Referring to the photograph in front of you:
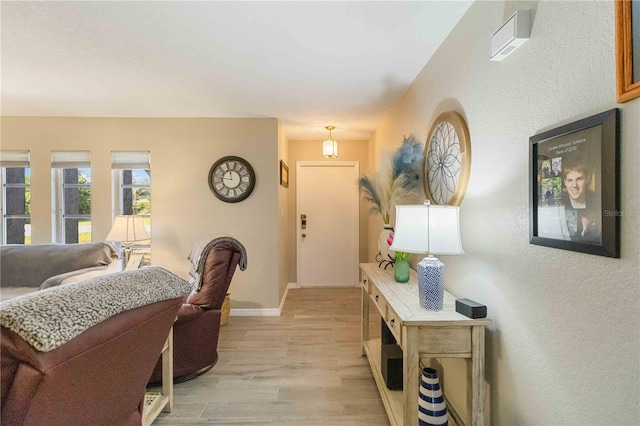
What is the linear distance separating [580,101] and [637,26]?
8.5 inches

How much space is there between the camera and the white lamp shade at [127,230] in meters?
2.92

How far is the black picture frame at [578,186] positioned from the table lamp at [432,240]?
0.33m

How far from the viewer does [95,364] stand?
0.97 m

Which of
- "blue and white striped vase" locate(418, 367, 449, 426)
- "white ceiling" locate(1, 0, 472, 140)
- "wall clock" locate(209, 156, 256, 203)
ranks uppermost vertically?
"white ceiling" locate(1, 0, 472, 140)

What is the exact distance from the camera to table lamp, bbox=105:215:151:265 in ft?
9.59

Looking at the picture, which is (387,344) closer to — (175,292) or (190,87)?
(175,292)

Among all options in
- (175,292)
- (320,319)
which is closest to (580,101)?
(175,292)

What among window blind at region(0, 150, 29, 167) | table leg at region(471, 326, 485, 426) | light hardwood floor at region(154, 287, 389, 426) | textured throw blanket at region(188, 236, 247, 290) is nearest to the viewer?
table leg at region(471, 326, 485, 426)

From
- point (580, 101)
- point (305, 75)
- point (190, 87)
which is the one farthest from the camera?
point (190, 87)

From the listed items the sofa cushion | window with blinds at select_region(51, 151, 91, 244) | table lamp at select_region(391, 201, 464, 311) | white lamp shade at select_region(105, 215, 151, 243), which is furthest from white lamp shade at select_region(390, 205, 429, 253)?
window with blinds at select_region(51, 151, 91, 244)

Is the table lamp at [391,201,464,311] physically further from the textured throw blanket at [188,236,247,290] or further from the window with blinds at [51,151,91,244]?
the window with blinds at [51,151,91,244]

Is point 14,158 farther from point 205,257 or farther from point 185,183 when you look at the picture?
point 205,257

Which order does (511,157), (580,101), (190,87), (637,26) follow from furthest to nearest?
(190,87) → (511,157) → (580,101) → (637,26)

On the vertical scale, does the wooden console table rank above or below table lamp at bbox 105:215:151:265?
below
